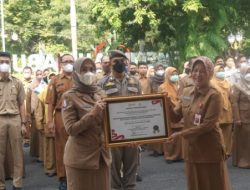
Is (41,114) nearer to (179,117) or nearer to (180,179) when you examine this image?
(180,179)

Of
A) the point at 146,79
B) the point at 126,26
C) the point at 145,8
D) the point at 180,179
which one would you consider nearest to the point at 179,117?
the point at 180,179

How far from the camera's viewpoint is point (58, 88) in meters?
7.88

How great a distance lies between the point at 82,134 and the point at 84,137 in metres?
0.03

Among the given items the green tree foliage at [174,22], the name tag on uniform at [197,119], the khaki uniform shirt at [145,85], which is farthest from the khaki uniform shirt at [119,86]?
the green tree foliage at [174,22]

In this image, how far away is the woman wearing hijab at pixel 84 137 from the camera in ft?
16.4

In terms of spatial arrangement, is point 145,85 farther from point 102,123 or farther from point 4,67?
point 102,123

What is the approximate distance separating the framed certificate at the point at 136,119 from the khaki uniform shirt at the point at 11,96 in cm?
316

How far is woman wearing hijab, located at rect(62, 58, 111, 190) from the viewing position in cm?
499

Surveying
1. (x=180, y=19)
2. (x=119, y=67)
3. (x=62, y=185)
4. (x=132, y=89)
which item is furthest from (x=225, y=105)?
(x=180, y=19)

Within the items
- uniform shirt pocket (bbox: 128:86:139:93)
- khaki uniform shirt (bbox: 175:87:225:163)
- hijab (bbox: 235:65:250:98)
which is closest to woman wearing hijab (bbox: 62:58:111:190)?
khaki uniform shirt (bbox: 175:87:225:163)

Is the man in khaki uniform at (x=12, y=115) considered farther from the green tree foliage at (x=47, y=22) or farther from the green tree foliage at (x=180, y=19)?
the green tree foliage at (x=47, y=22)

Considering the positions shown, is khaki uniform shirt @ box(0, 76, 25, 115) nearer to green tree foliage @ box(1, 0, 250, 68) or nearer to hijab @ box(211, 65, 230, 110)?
hijab @ box(211, 65, 230, 110)

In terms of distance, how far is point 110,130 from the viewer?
5.18m

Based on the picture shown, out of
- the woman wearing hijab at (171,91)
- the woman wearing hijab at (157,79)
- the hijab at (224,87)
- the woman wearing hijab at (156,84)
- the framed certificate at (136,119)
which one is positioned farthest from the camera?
the woman wearing hijab at (157,79)
